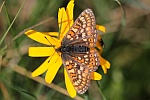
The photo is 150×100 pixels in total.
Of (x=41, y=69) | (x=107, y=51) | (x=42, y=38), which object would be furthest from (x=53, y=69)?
(x=107, y=51)

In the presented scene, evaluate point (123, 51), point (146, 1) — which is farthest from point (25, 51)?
point (146, 1)

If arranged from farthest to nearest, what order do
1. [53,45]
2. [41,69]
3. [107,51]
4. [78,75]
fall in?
[107,51], [53,45], [41,69], [78,75]

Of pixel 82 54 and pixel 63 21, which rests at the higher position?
pixel 63 21

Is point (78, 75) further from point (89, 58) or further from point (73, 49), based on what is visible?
point (73, 49)

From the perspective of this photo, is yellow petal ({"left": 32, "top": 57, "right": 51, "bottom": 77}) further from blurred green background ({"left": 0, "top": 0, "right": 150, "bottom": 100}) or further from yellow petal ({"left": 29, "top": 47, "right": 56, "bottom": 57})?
blurred green background ({"left": 0, "top": 0, "right": 150, "bottom": 100})

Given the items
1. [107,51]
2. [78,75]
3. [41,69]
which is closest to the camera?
[78,75]
